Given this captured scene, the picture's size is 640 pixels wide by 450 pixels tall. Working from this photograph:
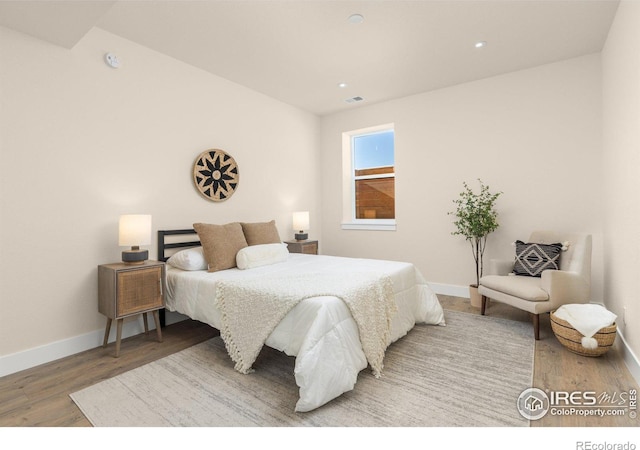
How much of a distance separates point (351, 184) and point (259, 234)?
2.27 m

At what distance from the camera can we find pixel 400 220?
467 centimetres

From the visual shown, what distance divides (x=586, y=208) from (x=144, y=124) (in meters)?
4.63

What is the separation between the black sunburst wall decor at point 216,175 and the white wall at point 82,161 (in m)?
0.09

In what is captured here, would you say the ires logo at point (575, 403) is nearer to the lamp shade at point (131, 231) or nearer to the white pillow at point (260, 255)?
the white pillow at point (260, 255)

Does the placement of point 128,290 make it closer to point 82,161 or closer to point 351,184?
point 82,161

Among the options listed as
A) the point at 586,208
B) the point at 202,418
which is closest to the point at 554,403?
the point at 202,418

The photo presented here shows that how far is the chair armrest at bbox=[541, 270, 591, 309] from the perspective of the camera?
9.07 feet

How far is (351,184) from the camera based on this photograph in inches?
212

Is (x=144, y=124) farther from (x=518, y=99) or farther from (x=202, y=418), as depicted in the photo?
(x=518, y=99)

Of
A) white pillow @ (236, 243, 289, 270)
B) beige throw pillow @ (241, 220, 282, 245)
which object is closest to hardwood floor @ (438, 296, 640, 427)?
white pillow @ (236, 243, 289, 270)

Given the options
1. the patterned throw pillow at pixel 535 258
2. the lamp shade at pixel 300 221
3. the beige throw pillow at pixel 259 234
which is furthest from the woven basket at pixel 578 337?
the lamp shade at pixel 300 221

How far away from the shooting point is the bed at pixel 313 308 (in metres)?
1.81

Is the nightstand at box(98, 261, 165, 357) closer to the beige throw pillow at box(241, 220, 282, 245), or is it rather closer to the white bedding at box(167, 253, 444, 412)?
the white bedding at box(167, 253, 444, 412)

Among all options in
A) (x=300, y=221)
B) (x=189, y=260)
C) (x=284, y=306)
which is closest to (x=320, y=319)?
(x=284, y=306)
